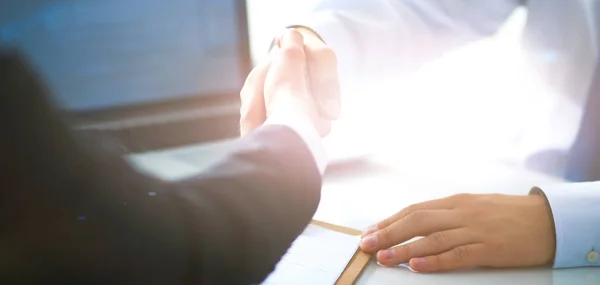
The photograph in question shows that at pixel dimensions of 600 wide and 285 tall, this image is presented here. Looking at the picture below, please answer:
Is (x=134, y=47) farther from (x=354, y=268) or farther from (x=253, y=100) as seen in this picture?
(x=354, y=268)

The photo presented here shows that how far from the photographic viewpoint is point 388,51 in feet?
2.67

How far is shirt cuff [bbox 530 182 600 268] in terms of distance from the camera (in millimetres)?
438

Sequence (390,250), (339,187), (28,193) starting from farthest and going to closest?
(339,187) → (390,250) → (28,193)

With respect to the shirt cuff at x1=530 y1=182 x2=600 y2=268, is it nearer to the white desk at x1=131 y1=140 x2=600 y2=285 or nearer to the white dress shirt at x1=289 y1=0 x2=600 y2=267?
the white desk at x1=131 y1=140 x2=600 y2=285

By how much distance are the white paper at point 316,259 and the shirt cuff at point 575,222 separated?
0.17 meters

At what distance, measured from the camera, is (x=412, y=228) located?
0.45 m

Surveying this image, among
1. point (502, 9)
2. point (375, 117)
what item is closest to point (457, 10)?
point (502, 9)

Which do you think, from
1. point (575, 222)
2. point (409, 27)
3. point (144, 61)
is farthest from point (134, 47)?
point (409, 27)

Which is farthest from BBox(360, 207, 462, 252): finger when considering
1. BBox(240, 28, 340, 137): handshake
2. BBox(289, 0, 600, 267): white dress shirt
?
BBox(289, 0, 600, 267): white dress shirt

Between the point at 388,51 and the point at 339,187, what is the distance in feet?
1.04

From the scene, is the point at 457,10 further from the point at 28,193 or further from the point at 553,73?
the point at 28,193

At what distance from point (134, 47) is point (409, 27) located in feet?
1.72

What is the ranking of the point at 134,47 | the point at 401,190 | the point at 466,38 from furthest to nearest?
the point at 466,38 → the point at 401,190 → the point at 134,47

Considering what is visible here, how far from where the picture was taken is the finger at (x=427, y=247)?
1.42 ft
